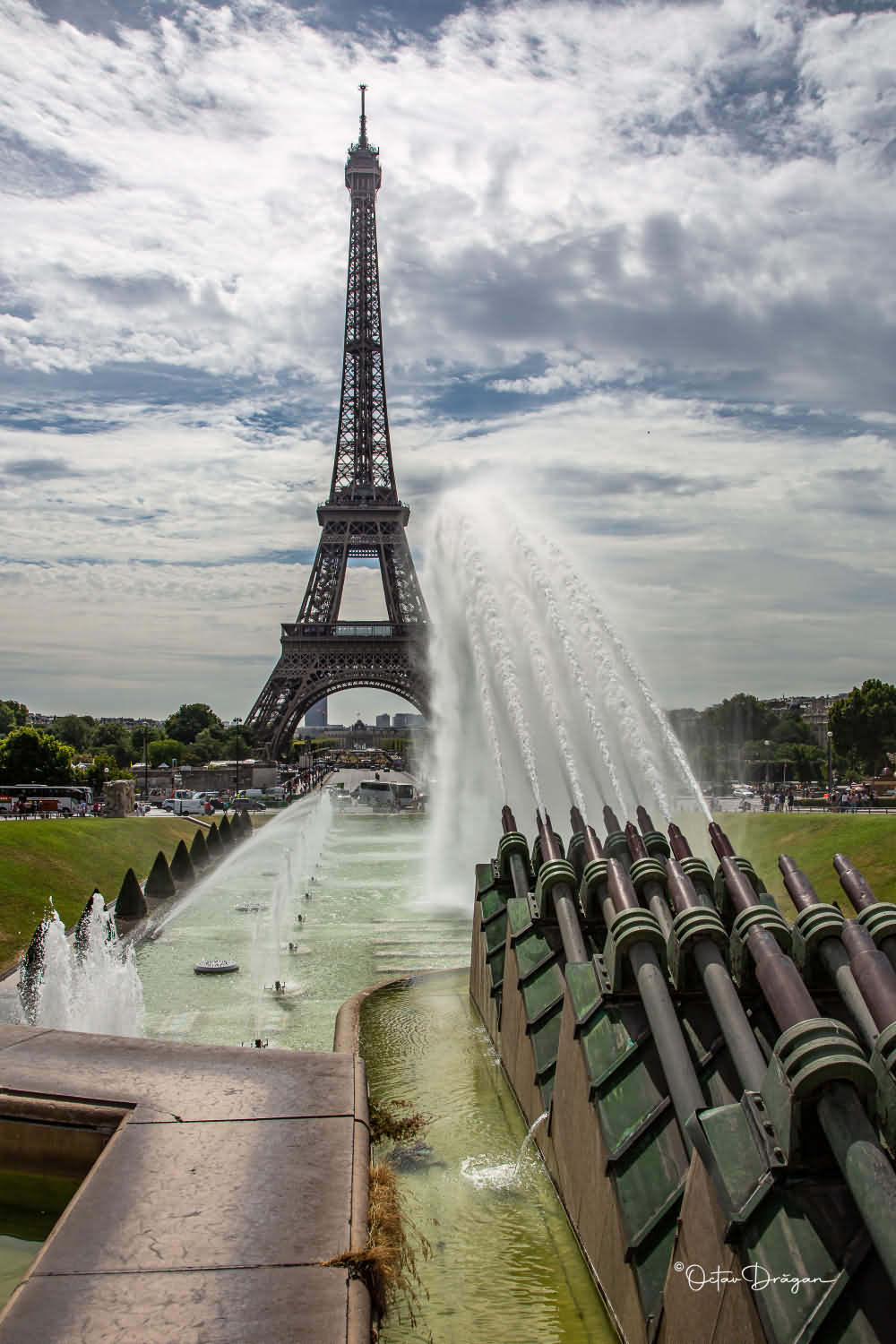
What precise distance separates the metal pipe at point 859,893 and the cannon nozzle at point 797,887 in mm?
284

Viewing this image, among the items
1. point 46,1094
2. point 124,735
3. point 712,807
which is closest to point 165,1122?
point 46,1094

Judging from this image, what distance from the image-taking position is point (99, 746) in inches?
5123

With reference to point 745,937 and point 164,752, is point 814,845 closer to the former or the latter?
point 745,937

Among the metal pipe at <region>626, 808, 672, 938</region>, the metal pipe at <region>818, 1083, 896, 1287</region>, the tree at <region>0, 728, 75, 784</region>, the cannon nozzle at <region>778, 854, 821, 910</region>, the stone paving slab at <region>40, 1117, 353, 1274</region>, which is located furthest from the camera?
the tree at <region>0, 728, 75, 784</region>

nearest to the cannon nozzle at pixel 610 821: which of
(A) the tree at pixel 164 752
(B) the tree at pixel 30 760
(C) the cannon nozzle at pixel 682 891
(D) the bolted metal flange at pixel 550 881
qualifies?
(D) the bolted metal flange at pixel 550 881

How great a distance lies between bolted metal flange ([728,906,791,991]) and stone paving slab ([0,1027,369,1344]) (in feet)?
9.80

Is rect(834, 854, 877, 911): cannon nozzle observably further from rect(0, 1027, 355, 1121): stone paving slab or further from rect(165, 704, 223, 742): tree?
rect(165, 704, 223, 742): tree

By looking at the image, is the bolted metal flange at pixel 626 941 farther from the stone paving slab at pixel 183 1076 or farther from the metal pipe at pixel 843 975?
the stone paving slab at pixel 183 1076

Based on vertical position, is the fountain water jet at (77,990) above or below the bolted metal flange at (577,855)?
below

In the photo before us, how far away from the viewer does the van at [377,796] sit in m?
62.4

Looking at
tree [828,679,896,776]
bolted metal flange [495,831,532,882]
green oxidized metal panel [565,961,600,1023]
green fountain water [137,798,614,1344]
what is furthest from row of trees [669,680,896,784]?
green oxidized metal panel [565,961,600,1023]

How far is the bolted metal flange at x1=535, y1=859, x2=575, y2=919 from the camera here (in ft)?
35.1

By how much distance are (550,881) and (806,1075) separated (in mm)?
5960

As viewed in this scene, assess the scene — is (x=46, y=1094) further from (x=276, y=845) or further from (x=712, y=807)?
(x=712, y=807)
